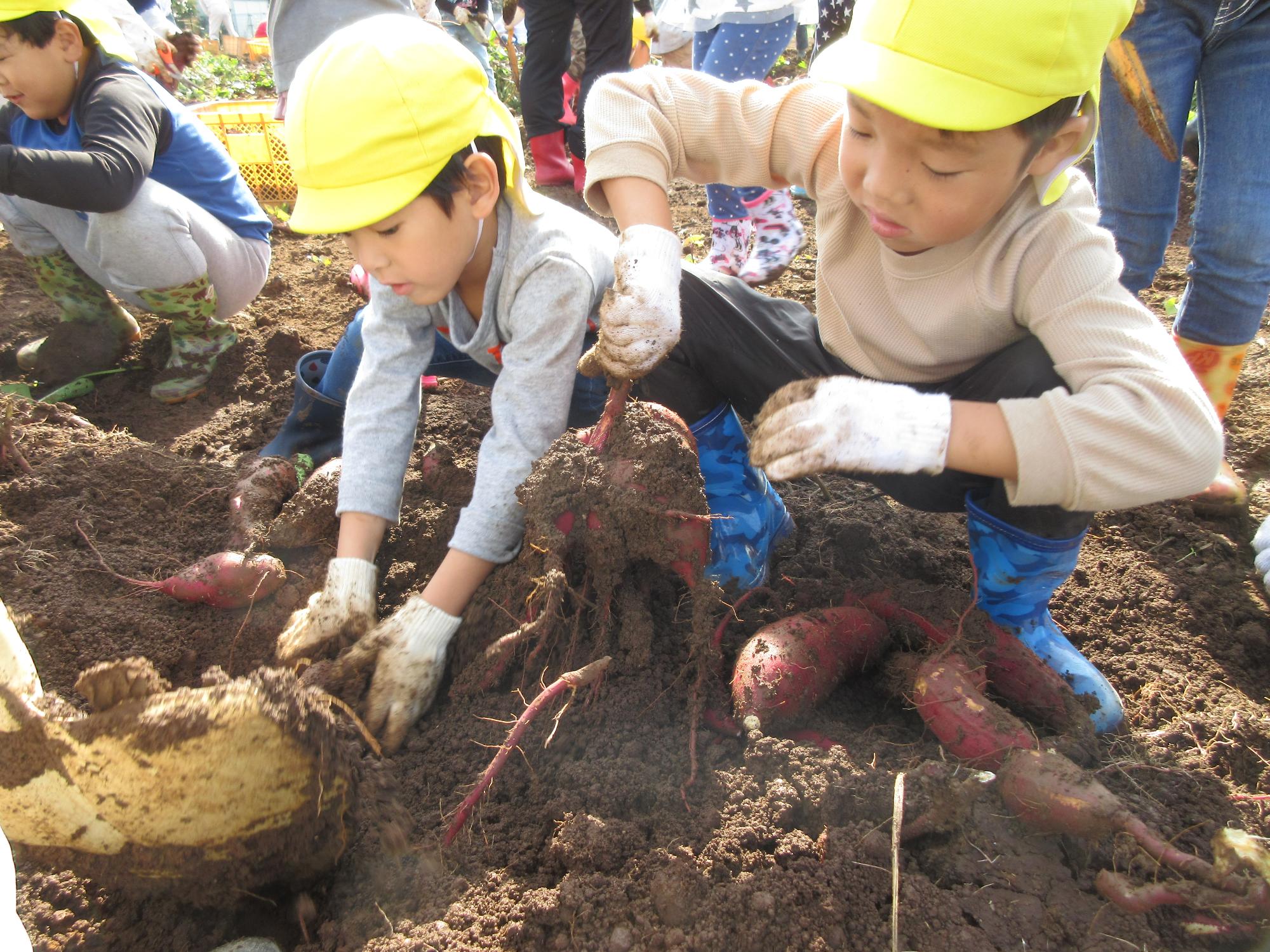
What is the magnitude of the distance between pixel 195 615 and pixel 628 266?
141 cm

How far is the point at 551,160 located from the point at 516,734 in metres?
4.47

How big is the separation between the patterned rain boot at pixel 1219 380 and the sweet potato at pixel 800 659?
46.9 inches

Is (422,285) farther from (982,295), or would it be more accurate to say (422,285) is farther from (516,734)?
(982,295)

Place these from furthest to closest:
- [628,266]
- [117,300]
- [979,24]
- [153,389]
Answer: [117,300], [153,389], [628,266], [979,24]

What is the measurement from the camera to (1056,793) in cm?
122

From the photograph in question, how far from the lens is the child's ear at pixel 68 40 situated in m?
2.37

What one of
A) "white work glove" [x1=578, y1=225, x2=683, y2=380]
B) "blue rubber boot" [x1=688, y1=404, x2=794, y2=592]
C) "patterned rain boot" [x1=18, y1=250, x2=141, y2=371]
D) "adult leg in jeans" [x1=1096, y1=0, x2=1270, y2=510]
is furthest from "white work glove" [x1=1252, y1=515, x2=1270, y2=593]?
"patterned rain boot" [x1=18, y1=250, x2=141, y2=371]

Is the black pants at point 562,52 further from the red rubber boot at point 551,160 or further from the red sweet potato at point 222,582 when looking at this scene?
the red sweet potato at point 222,582

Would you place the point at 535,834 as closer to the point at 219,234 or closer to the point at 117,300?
the point at 219,234

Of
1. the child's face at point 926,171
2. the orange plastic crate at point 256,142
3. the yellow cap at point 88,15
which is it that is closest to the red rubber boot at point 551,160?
the orange plastic crate at point 256,142

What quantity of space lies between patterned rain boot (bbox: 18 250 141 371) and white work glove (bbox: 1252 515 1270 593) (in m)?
3.92

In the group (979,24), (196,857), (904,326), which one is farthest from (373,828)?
(979,24)

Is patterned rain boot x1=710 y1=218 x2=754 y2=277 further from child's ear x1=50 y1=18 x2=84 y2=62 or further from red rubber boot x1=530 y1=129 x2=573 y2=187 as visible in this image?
child's ear x1=50 y1=18 x2=84 y2=62

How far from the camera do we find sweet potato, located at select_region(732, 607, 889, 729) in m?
1.47
